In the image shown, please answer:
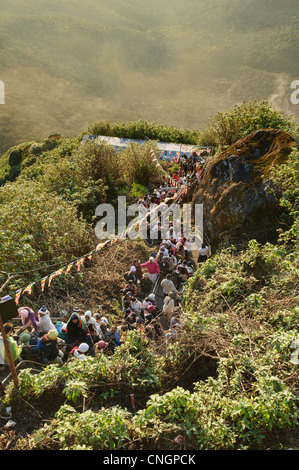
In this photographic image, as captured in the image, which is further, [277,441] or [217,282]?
[217,282]

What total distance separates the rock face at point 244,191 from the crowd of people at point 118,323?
53.1 inches

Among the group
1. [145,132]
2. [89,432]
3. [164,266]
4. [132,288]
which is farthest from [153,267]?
[145,132]

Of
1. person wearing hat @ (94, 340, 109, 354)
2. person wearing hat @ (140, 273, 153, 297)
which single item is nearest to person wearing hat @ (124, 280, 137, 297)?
person wearing hat @ (140, 273, 153, 297)

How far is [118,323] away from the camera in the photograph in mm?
8922

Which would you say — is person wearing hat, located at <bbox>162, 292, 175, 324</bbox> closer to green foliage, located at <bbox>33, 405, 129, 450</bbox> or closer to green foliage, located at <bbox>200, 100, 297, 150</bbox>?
green foliage, located at <bbox>33, 405, 129, 450</bbox>

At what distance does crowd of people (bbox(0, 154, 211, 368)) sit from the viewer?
23.3ft

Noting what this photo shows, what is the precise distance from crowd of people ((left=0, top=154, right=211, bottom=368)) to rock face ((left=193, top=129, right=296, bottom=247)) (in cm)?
135

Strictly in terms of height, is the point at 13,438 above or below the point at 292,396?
below

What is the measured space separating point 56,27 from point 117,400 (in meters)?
59.7

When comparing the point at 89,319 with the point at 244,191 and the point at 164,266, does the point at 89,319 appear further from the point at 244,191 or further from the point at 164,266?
the point at 244,191

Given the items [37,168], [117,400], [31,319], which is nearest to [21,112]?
[37,168]

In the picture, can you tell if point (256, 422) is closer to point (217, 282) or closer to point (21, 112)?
point (217, 282)

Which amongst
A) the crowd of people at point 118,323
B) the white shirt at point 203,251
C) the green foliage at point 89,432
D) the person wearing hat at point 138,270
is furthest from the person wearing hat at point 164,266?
the green foliage at point 89,432
